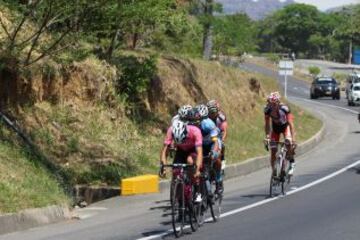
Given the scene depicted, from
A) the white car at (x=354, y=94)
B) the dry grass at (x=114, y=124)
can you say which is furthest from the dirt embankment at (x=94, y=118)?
the white car at (x=354, y=94)

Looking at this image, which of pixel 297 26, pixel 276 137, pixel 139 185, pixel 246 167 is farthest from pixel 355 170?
pixel 297 26

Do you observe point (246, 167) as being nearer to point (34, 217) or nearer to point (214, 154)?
point (214, 154)

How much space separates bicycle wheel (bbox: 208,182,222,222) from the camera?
41.2ft

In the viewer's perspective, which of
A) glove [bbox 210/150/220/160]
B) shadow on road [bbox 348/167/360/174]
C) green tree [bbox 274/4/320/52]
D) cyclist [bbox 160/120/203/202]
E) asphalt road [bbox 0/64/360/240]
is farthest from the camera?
green tree [bbox 274/4/320/52]

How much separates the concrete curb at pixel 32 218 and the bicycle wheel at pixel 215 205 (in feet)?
8.55

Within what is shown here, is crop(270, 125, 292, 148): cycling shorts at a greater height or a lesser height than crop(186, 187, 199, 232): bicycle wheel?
greater

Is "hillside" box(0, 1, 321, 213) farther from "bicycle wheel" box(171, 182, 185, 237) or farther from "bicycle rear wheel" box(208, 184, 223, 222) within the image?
"bicycle wheel" box(171, 182, 185, 237)

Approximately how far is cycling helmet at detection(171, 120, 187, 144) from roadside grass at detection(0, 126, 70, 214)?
3.19 m

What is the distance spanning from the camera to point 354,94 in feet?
181

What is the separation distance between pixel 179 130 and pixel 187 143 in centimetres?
25

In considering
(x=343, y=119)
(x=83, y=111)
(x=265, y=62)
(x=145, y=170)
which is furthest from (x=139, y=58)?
(x=265, y=62)

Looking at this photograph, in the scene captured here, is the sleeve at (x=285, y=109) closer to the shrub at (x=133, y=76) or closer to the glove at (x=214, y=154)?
the glove at (x=214, y=154)

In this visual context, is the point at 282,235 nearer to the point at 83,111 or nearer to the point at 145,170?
the point at 145,170

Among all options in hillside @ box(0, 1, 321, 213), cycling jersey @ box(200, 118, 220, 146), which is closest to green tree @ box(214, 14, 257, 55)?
hillside @ box(0, 1, 321, 213)
